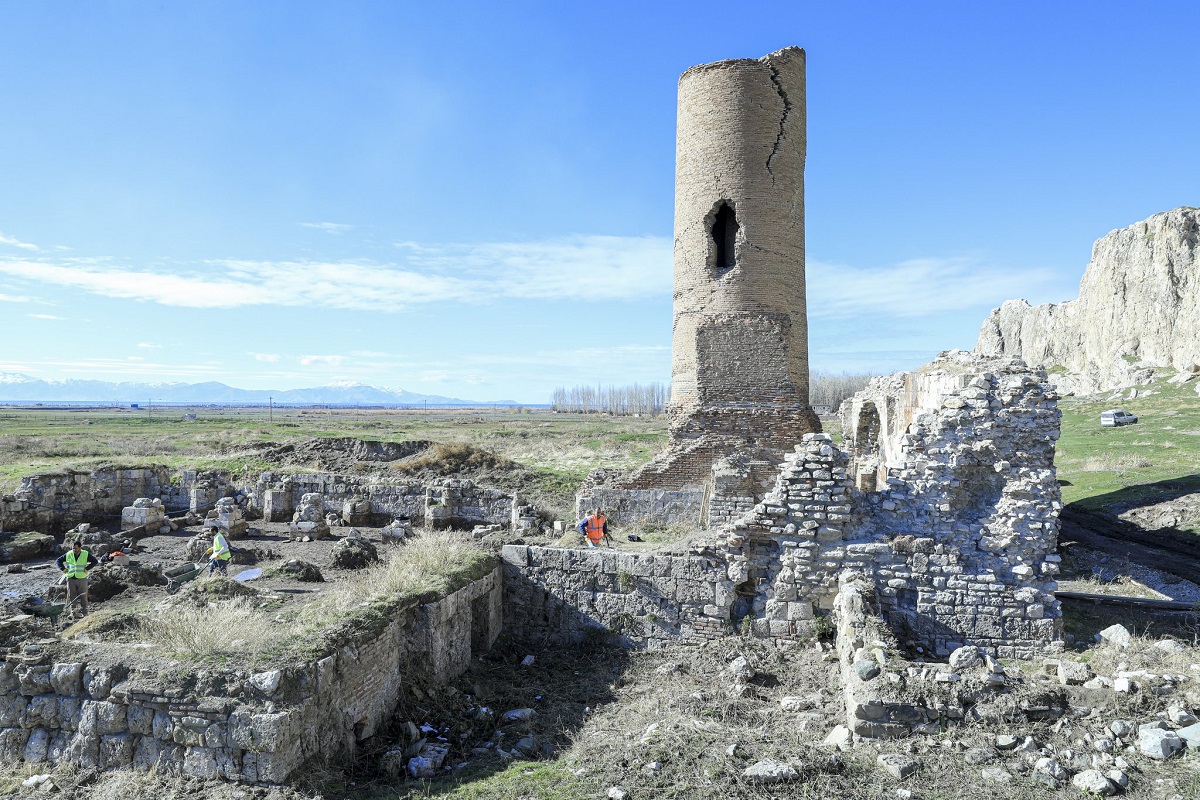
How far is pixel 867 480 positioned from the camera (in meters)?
15.5

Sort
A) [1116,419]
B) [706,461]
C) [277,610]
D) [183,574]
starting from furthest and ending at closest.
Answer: [1116,419] < [706,461] < [183,574] < [277,610]

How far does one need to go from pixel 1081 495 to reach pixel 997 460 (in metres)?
16.5

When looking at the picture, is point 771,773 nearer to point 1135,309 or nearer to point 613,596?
point 613,596

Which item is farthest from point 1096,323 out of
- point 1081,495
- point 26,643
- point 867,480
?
point 26,643

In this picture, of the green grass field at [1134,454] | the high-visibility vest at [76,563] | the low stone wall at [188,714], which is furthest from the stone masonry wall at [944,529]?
the green grass field at [1134,454]

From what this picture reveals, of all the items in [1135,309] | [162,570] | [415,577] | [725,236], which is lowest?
[162,570]

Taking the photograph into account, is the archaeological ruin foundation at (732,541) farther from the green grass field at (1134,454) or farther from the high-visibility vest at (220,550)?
the green grass field at (1134,454)

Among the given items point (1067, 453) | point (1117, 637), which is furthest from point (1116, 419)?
point (1117, 637)

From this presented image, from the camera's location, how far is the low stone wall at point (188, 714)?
19.1 feet

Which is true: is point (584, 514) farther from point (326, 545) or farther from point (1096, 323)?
point (1096, 323)

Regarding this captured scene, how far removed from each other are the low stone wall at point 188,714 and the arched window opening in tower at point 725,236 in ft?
35.4

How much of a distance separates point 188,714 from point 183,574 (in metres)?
6.35

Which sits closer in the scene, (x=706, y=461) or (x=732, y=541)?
(x=732, y=541)

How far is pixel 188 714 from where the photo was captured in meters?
5.91
